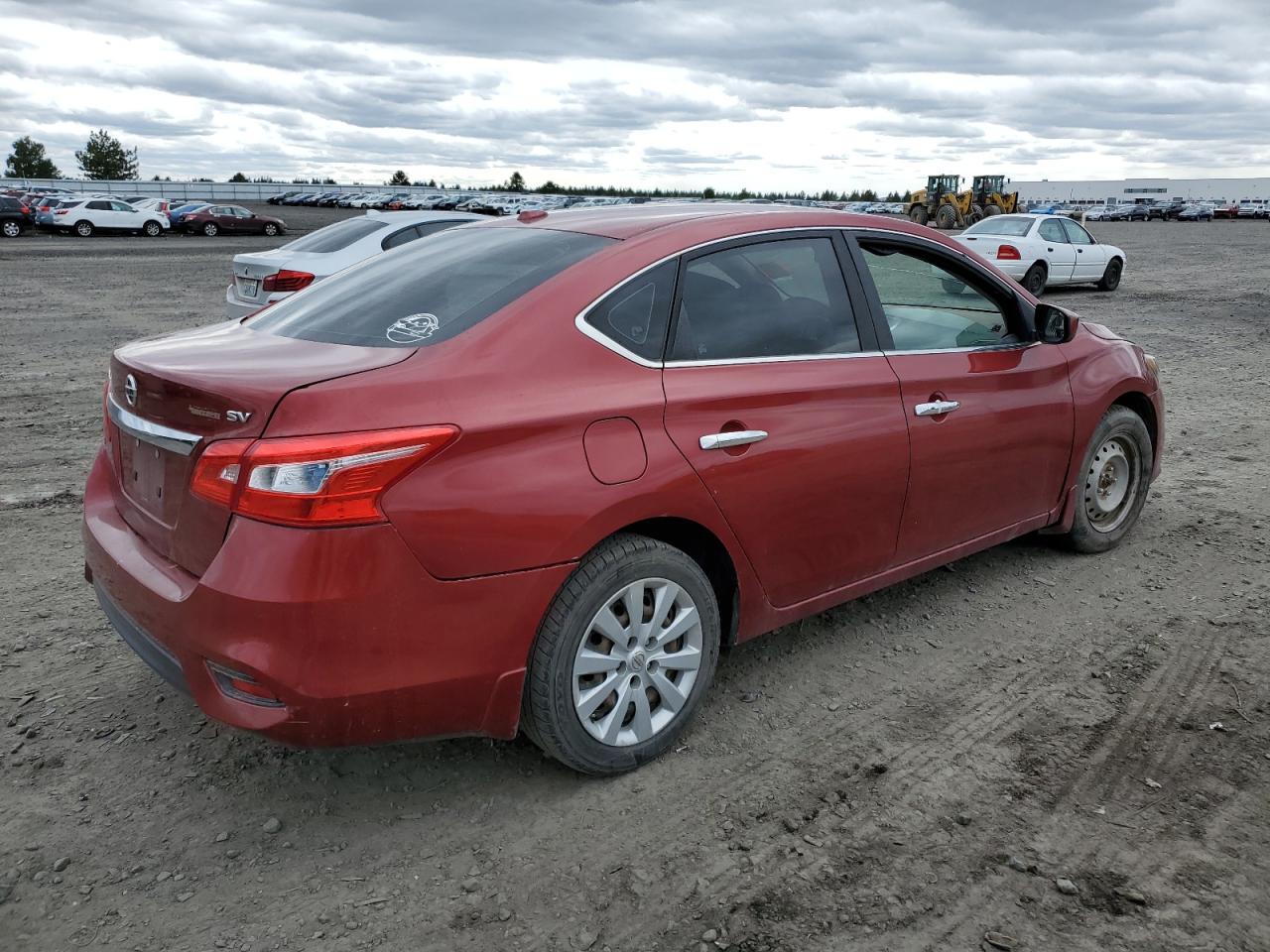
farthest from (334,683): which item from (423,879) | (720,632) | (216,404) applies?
(720,632)

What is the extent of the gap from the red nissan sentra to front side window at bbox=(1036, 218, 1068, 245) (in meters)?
16.0

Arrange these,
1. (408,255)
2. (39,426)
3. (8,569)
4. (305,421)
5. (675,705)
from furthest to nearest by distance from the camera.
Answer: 1. (39,426)
2. (8,569)
3. (408,255)
4. (675,705)
5. (305,421)

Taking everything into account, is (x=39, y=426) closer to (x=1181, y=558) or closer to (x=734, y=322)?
(x=734, y=322)

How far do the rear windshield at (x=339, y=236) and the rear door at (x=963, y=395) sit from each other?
7.75 meters

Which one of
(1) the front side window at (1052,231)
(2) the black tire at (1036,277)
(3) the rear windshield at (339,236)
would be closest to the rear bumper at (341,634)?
(3) the rear windshield at (339,236)

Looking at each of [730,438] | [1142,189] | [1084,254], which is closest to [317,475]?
[730,438]

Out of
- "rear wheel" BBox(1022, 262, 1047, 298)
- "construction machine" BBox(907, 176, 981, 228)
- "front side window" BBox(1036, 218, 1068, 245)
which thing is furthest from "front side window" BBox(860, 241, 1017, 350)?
Result: "construction machine" BBox(907, 176, 981, 228)

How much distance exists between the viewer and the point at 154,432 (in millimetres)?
2926

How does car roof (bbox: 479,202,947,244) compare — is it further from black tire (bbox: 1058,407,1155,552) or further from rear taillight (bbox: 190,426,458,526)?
black tire (bbox: 1058,407,1155,552)

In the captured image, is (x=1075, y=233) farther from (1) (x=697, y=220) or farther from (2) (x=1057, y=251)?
(1) (x=697, y=220)

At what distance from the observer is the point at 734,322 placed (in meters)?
3.45

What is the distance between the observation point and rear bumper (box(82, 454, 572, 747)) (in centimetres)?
258

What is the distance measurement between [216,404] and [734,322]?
1636 millimetres

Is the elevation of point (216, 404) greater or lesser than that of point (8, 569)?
greater
